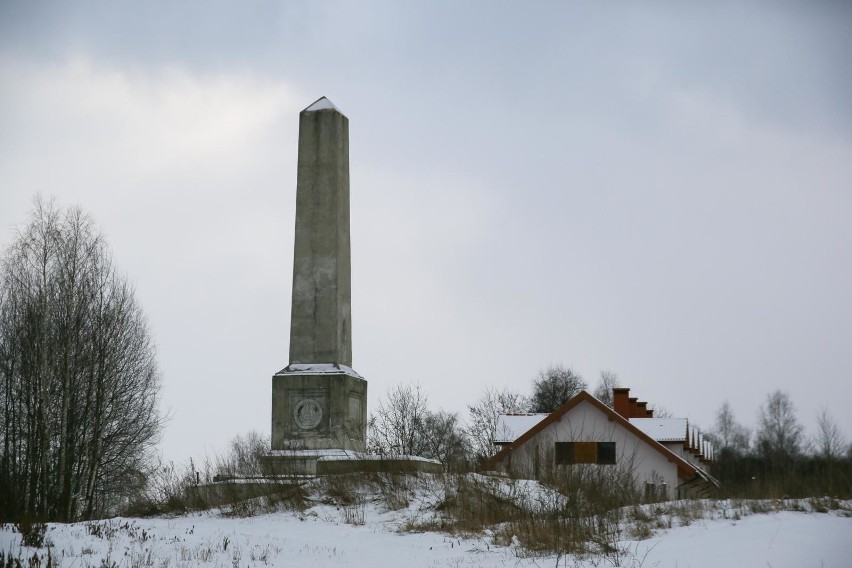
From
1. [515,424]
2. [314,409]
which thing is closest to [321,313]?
[314,409]

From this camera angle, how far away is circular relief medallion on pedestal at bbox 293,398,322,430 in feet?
63.3

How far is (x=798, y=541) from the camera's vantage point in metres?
10.8

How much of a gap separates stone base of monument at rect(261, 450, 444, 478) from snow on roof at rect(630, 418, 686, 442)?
18.5 m

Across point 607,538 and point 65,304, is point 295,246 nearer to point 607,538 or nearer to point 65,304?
point 65,304

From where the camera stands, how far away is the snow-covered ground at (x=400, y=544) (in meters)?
10.5

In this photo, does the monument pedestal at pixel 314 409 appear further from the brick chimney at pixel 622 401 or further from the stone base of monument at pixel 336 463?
the brick chimney at pixel 622 401

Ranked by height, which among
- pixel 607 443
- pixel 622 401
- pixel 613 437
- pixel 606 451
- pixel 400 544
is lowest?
pixel 400 544

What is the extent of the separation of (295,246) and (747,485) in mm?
10347

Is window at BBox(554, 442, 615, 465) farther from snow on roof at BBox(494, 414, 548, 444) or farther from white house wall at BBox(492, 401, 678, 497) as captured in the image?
snow on roof at BBox(494, 414, 548, 444)

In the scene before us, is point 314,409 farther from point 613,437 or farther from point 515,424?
point 515,424

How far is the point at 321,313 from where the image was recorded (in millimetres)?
19953

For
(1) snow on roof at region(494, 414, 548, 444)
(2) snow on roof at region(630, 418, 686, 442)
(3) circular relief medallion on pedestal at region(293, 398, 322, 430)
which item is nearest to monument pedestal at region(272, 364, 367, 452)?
(3) circular relief medallion on pedestal at region(293, 398, 322, 430)

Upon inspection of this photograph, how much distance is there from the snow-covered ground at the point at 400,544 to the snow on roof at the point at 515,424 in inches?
791

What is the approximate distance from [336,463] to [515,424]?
19465mm
